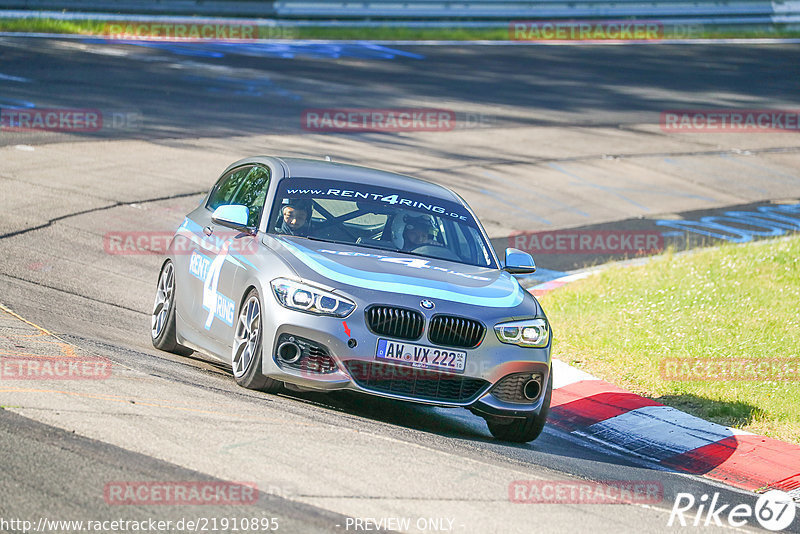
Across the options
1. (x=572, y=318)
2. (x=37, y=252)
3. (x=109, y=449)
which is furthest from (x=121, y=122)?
(x=109, y=449)

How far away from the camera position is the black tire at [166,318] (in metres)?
9.14

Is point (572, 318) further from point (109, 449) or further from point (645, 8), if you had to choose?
point (645, 8)

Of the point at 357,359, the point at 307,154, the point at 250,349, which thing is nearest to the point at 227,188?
the point at 250,349

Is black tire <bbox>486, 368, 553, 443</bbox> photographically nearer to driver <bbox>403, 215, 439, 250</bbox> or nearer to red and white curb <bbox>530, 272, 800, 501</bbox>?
red and white curb <bbox>530, 272, 800, 501</bbox>

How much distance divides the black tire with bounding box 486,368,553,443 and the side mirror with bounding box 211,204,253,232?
2153 mm

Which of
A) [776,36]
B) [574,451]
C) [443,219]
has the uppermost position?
[776,36]

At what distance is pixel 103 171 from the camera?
16.6m

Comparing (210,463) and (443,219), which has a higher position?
(443,219)

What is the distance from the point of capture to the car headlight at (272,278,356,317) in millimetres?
7156

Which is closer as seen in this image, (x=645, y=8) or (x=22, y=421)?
(x=22, y=421)

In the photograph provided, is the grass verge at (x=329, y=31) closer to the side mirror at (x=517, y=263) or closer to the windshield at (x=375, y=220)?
the windshield at (x=375, y=220)

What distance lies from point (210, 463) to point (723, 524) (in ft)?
8.87

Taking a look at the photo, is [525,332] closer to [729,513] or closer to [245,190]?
[729,513]

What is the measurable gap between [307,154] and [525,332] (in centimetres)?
1189
